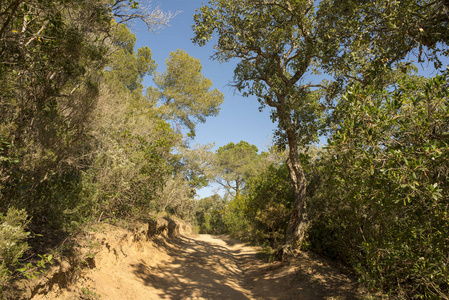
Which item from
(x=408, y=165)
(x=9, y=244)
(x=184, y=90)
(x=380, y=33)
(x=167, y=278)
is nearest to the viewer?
(x=9, y=244)

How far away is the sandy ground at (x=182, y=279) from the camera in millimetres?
Result: 5500

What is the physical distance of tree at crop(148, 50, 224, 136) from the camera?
21812 mm

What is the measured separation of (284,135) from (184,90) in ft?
44.4

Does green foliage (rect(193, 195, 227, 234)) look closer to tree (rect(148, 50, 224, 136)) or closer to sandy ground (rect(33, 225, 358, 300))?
tree (rect(148, 50, 224, 136))

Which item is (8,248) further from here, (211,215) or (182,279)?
(211,215)

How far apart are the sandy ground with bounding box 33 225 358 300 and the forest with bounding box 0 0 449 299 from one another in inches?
31.0

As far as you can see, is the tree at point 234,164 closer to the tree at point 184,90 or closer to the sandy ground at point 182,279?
the tree at point 184,90

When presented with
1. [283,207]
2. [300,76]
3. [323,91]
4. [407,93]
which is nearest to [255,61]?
[300,76]

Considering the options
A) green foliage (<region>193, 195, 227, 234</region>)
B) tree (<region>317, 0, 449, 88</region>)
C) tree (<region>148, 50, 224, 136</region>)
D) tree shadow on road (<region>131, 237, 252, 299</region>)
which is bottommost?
tree shadow on road (<region>131, 237, 252, 299</region>)

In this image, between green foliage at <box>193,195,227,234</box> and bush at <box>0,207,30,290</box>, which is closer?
bush at <box>0,207,30,290</box>

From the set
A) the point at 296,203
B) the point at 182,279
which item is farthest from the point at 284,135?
the point at 182,279

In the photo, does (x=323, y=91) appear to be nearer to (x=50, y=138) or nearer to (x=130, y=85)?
(x=50, y=138)

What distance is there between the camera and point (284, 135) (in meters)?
11.0

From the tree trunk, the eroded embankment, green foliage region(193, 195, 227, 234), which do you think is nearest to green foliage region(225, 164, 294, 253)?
the tree trunk
